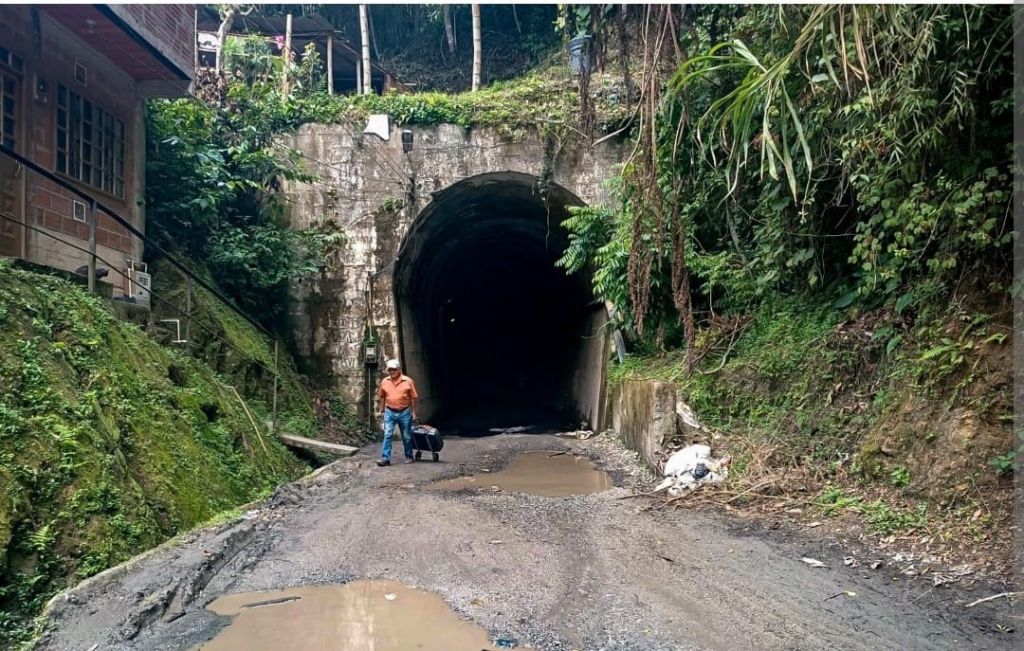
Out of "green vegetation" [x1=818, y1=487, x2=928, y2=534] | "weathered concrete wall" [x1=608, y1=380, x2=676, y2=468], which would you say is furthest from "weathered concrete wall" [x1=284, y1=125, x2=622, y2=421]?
"green vegetation" [x1=818, y1=487, x2=928, y2=534]

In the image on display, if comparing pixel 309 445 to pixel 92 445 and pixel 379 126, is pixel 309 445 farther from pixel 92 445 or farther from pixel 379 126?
pixel 379 126

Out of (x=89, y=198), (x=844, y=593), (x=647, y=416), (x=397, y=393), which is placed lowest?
(x=844, y=593)

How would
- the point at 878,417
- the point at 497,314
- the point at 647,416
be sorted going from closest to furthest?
1. the point at 878,417
2. the point at 647,416
3. the point at 497,314

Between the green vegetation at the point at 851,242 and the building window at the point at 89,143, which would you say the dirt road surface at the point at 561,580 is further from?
the building window at the point at 89,143

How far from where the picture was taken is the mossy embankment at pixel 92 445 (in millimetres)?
3885

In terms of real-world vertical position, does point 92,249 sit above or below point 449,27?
below

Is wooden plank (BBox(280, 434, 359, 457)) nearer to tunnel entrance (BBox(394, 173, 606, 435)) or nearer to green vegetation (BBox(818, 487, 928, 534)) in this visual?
tunnel entrance (BBox(394, 173, 606, 435))

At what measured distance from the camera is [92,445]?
462cm

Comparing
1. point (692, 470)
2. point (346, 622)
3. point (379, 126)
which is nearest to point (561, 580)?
point (346, 622)

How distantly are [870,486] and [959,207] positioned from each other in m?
2.07

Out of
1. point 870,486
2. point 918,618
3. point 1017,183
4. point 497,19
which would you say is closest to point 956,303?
point 1017,183

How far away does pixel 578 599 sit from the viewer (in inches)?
148

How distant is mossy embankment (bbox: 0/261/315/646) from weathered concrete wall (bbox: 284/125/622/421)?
16.9ft

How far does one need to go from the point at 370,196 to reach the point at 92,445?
356 inches
